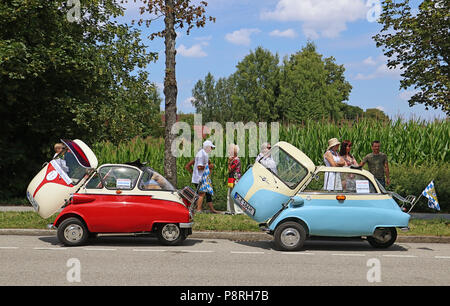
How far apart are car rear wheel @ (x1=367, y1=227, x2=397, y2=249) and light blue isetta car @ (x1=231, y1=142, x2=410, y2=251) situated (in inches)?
5.1

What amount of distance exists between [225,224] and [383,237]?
3577mm

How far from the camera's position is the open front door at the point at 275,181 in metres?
9.36

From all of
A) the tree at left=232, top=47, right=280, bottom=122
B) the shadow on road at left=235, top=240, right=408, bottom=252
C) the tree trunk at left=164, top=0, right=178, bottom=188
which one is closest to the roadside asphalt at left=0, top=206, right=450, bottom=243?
the shadow on road at left=235, top=240, right=408, bottom=252

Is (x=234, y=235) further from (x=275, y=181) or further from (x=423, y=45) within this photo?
(x=423, y=45)

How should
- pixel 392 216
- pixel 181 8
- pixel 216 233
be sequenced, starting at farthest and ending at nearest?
pixel 181 8
pixel 216 233
pixel 392 216

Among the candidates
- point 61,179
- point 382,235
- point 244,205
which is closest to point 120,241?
point 61,179

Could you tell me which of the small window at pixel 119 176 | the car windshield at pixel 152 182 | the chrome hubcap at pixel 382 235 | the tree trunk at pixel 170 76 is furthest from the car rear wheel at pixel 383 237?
the tree trunk at pixel 170 76

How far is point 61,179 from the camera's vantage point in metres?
9.65

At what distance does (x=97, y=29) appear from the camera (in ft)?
73.8

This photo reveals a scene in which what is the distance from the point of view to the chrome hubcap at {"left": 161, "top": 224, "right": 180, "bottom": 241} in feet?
31.9

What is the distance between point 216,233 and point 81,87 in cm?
1181
